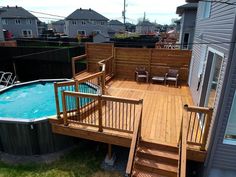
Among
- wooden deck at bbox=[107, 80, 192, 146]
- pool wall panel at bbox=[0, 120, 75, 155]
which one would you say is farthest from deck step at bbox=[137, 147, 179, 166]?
pool wall panel at bbox=[0, 120, 75, 155]

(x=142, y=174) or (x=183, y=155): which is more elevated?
(x=183, y=155)

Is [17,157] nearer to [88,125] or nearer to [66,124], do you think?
[66,124]

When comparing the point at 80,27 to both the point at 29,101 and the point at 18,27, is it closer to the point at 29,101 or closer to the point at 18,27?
the point at 18,27

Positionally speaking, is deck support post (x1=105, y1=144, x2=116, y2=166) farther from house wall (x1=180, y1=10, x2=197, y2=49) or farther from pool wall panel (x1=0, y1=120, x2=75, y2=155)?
house wall (x1=180, y1=10, x2=197, y2=49)

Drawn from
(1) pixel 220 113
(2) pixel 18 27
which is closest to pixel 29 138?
(1) pixel 220 113

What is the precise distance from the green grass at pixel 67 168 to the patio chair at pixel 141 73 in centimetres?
441

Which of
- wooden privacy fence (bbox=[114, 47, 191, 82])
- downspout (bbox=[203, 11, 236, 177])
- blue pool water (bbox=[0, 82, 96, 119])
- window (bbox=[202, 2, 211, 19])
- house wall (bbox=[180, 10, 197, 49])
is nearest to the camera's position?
downspout (bbox=[203, 11, 236, 177])

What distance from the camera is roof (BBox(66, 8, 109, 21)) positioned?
33.9 m

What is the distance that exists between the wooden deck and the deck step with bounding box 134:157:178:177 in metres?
0.51

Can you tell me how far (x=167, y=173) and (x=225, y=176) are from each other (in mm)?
1244

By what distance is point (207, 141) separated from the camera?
404 centimetres

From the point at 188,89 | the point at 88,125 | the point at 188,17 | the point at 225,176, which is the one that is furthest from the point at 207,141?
the point at 188,17

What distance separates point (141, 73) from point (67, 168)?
564 cm

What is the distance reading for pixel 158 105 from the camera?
20.5 feet
